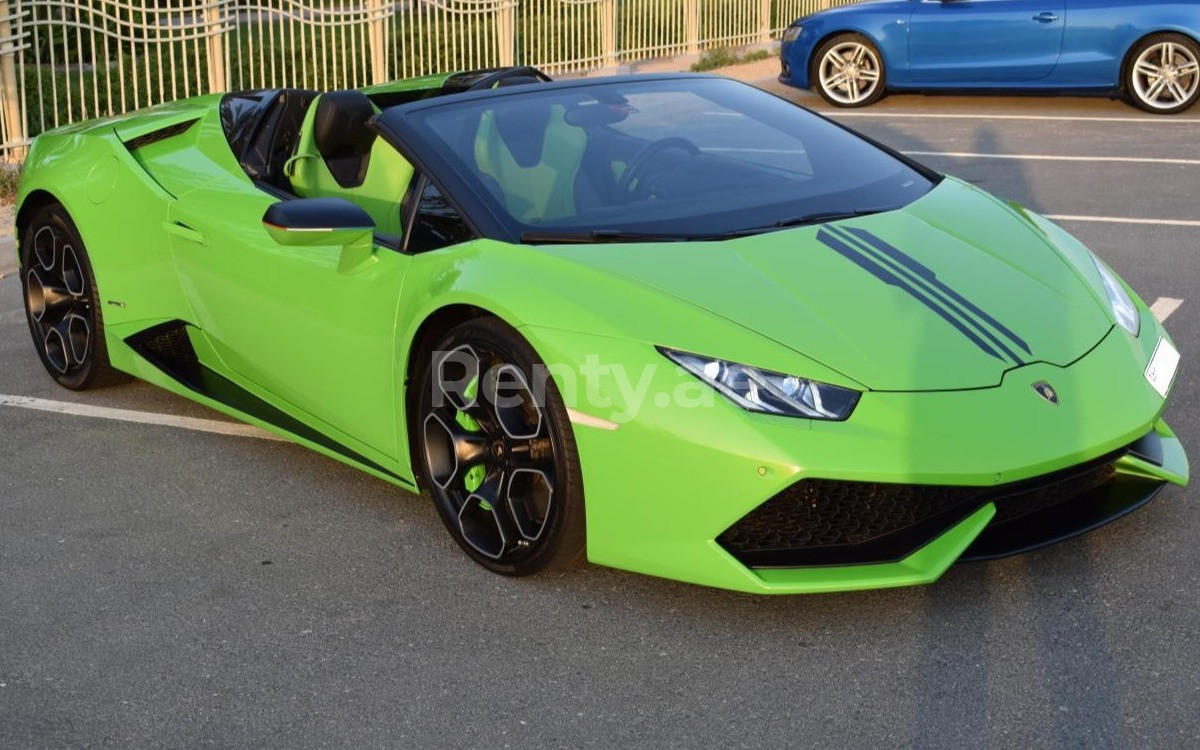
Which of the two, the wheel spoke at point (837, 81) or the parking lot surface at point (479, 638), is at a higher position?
the parking lot surface at point (479, 638)

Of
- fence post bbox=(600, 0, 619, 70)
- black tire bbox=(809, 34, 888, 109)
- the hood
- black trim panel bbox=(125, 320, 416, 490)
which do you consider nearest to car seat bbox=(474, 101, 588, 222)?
the hood

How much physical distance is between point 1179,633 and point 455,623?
1.74 m

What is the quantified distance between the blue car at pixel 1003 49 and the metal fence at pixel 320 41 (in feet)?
8.92

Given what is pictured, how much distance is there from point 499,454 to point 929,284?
3.97 ft

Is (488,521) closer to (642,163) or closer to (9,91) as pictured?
(642,163)

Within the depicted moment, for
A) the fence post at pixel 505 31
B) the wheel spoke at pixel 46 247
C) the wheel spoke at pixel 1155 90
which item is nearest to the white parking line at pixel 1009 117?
the wheel spoke at pixel 1155 90

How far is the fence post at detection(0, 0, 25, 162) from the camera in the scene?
409 inches

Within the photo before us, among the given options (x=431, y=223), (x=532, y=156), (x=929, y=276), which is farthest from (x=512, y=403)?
(x=929, y=276)

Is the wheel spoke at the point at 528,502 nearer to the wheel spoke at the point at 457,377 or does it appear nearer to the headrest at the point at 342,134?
the wheel spoke at the point at 457,377

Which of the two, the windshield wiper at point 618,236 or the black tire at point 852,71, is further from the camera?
the black tire at point 852,71

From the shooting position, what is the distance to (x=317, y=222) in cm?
433

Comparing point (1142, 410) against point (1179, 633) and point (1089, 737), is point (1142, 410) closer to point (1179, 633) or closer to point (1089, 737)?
point (1179, 633)

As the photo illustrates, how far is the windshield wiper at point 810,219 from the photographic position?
430cm

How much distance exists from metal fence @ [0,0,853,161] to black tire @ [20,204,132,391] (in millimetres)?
4885
